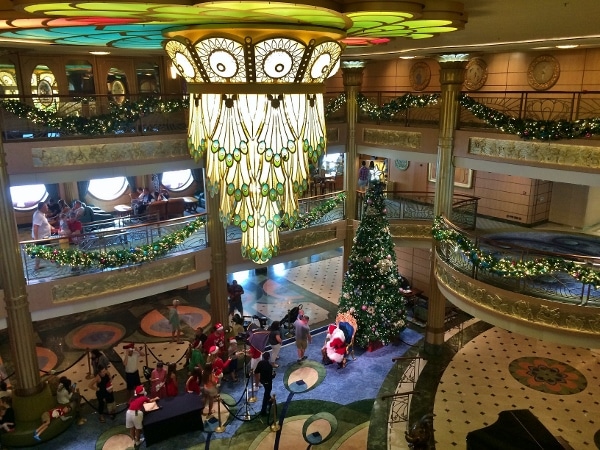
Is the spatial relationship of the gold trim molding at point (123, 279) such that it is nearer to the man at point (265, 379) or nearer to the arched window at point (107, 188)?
the man at point (265, 379)

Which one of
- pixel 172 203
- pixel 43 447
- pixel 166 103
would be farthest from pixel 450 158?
pixel 43 447

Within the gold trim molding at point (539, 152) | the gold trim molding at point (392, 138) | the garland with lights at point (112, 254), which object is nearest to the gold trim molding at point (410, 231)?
the gold trim molding at point (392, 138)

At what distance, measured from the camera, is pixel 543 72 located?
1188cm

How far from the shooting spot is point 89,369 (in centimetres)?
1122

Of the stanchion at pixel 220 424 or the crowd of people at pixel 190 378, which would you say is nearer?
the crowd of people at pixel 190 378

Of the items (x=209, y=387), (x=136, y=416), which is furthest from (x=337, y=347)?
(x=136, y=416)

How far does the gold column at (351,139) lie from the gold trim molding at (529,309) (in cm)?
453

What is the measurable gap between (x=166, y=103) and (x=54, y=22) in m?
6.83

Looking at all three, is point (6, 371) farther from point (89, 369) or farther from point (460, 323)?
point (460, 323)

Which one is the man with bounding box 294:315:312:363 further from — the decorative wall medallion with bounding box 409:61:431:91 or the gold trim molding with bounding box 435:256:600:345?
the decorative wall medallion with bounding box 409:61:431:91

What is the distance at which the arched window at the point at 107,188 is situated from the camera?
49.5 ft

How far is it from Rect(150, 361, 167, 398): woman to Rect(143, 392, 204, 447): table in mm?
201

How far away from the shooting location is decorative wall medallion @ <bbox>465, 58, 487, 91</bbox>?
13.1 metres

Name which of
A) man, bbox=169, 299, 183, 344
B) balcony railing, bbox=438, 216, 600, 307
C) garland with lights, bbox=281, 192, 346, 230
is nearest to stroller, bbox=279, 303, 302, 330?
garland with lights, bbox=281, 192, 346, 230
